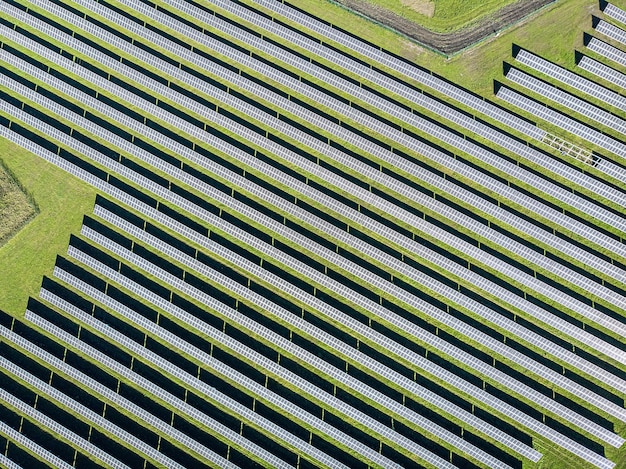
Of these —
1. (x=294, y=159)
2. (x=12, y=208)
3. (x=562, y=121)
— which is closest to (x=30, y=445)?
(x=12, y=208)

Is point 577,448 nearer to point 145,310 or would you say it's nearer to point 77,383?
point 145,310

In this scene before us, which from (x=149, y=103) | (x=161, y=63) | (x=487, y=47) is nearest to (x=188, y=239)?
(x=149, y=103)

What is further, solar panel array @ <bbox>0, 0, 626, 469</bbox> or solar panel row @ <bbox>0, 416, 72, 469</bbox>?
solar panel row @ <bbox>0, 416, 72, 469</bbox>

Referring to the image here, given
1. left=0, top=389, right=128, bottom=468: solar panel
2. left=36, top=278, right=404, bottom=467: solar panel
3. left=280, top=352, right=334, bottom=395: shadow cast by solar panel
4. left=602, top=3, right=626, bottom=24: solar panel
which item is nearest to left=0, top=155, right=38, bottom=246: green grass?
left=36, top=278, right=404, bottom=467: solar panel

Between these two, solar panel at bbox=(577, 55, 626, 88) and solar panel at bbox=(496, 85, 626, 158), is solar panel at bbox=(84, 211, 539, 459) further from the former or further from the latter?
solar panel at bbox=(577, 55, 626, 88)

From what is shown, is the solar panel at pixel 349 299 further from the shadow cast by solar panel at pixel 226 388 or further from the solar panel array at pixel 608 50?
the solar panel array at pixel 608 50

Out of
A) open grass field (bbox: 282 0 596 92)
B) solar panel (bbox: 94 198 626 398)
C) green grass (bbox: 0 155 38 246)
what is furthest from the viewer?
green grass (bbox: 0 155 38 246)

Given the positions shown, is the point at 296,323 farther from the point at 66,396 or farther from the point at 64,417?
the point at 64,417

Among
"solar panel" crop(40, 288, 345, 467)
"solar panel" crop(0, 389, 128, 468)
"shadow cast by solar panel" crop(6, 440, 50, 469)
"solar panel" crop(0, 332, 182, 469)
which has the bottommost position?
"shadow cast by solar panel" crop(6, 440, 50, 469)
